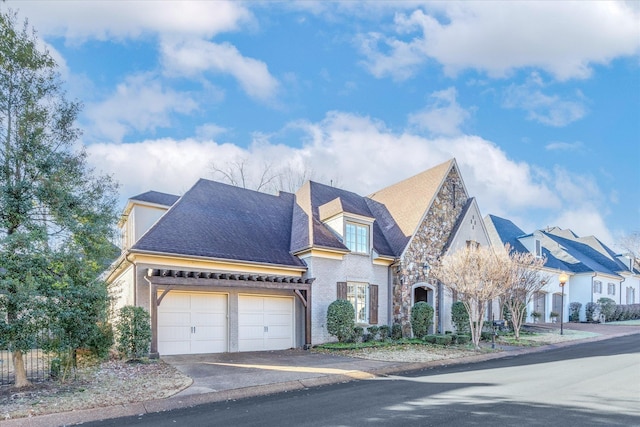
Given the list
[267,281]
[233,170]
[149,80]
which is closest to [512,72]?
[267,281]

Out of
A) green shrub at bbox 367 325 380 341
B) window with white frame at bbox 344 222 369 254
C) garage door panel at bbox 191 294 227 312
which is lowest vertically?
green shrub at bbox 367 325 380 341

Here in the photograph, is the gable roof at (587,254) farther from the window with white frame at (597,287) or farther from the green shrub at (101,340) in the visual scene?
the green shrub at (101,340)

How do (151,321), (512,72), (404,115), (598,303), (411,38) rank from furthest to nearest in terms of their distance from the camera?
(598,303)
(404,115)
(512,72)
(411,38)
(151,321)

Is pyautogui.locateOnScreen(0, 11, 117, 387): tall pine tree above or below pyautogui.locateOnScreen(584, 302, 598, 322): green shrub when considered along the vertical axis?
above

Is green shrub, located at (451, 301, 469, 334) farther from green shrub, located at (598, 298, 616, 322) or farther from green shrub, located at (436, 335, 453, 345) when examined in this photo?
green shrub, located at (598, 298, 616, 322)

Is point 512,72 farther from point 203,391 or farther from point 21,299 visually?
point 21,299

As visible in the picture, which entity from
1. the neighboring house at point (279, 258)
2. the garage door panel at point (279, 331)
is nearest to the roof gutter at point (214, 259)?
the neighboring house at point (279, 258)

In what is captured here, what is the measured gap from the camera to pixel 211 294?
14.8m

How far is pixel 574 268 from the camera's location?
3250 cm

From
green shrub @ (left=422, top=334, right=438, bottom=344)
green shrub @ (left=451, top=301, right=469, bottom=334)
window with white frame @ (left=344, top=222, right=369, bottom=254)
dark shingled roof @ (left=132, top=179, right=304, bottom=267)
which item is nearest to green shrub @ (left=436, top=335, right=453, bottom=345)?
green shrub @ (left=422, top=334, right=438, bottom=344)

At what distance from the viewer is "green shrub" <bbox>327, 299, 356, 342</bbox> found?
1605 centimetres

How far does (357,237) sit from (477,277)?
548 cm

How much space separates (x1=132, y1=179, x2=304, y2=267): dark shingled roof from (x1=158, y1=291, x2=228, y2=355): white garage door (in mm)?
1674

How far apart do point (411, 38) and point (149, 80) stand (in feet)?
33.1
